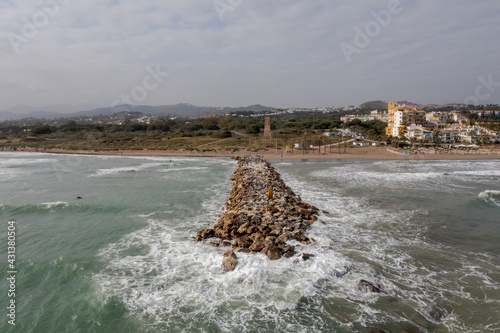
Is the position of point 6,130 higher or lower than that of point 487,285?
higher

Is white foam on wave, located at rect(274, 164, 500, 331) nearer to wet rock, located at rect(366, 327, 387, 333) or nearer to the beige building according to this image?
wet rock, located at rect(366, 327, 387, 333)

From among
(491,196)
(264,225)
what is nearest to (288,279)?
(264,225)

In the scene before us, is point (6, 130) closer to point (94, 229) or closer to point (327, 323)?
point (94, 229)

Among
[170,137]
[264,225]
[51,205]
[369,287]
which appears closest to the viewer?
[369,287]

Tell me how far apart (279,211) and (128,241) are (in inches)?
254

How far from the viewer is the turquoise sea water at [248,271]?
668 centimetres

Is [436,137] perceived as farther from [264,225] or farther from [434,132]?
[264,225]

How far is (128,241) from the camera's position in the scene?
11.2 metres

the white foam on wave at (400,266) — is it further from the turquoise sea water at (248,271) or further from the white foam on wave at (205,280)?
the white foam on wave at (205,280)

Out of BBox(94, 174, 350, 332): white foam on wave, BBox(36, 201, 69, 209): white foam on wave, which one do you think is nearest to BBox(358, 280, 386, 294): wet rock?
BBox(94, 174, 350, 332): white foam on wave

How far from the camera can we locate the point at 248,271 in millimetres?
8367

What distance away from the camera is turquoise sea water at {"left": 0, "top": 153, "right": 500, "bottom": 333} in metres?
6.68

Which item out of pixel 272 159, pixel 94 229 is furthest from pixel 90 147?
pixel 94 229

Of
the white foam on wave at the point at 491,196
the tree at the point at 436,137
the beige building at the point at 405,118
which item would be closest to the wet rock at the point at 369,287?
the white foam on wave at the point at 491,196
